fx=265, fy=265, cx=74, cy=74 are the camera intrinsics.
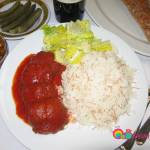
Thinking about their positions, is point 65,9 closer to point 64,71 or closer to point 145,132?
point 64,71

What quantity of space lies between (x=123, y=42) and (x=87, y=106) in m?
0.69

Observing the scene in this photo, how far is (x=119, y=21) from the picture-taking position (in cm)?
273

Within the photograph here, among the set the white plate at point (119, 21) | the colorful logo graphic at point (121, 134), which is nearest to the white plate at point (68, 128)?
the colorful logo graphic at point (121, 134)

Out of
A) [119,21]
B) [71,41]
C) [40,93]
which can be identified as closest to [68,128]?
[40,93]

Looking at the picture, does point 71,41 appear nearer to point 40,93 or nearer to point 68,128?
point 40,93

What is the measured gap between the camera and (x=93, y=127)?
6.32ft

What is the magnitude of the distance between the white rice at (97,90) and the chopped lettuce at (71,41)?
0.12 meters

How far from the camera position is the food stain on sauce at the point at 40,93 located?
6.09 feet

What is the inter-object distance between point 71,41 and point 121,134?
0.95 meters

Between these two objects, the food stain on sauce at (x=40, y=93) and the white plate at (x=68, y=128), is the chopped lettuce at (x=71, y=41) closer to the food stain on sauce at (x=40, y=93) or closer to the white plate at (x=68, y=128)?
the food stain on sauce at (x=40, y=93)

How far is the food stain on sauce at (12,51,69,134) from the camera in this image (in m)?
1.86

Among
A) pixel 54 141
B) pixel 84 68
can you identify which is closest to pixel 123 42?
pixel 84 68

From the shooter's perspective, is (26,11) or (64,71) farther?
(26,11)

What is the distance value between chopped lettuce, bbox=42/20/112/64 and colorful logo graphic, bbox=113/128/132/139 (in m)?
0.68
